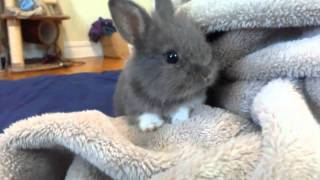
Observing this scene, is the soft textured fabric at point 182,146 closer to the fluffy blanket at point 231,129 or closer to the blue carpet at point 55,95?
the fluffy blanket at point 231,129

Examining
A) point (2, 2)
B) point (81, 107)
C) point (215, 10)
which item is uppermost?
point (2, 2)

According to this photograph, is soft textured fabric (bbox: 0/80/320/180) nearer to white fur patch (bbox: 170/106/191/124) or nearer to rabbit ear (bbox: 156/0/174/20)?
white fur patch (bbox: 170/106/191/124)

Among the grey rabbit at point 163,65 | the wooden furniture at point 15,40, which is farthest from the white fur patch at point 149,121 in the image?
the wooden furniture at point 15,40

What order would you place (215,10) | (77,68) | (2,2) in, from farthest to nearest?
(2,2) < (77,68) < (215,10)

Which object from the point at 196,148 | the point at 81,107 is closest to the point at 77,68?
the point at 81,107

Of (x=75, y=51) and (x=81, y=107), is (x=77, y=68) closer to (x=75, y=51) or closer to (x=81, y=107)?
(x=75, y=51)
